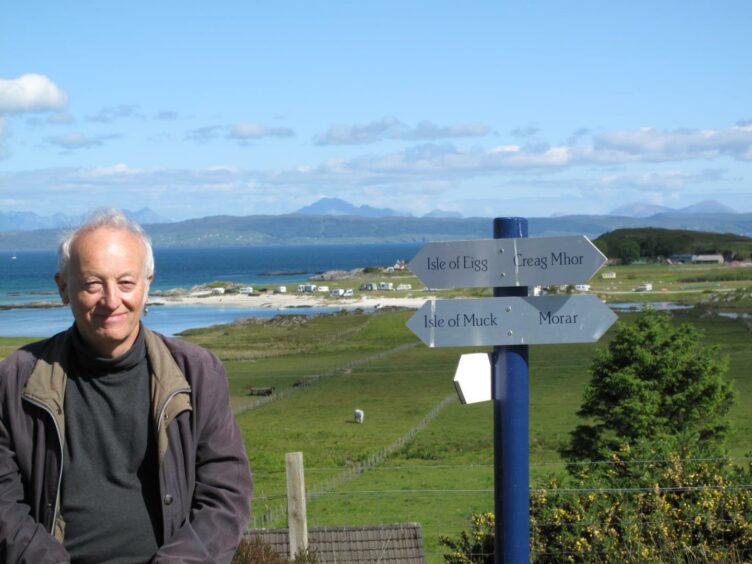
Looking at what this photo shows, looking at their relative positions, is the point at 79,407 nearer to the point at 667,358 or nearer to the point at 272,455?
the point at 667,358

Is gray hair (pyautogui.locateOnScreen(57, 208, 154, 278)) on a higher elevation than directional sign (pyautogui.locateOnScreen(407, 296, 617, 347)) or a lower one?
higher

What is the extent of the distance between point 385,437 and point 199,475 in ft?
98.9

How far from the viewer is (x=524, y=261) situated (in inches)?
180

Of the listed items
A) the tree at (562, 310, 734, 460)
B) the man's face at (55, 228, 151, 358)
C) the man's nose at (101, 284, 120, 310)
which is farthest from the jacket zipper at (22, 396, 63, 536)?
the tree at (562, 310, 734, 460)

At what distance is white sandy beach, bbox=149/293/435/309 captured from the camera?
362 ft

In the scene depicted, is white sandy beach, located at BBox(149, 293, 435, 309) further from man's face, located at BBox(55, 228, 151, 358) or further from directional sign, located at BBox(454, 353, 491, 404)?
man's face, located at BBox(55, 228, 151, 358)

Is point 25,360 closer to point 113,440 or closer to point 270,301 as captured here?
point 113,440

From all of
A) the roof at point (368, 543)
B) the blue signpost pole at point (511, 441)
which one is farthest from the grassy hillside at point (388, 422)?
the blue signpost pole at point (511, 441)

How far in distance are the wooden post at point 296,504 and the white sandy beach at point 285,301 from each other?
95046mm

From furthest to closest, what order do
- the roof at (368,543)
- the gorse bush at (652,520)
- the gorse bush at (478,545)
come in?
the roof at (368,543)
the gorse bush at (478,545)
the gorse bush at (652,520)

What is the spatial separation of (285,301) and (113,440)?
11574 cm

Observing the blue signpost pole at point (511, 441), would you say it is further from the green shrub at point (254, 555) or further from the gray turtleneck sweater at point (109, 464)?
the gray turtleneck sweater at point (109, 464)

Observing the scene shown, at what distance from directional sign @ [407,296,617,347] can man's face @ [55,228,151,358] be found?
1.84 metres

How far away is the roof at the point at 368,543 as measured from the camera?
8.31m
